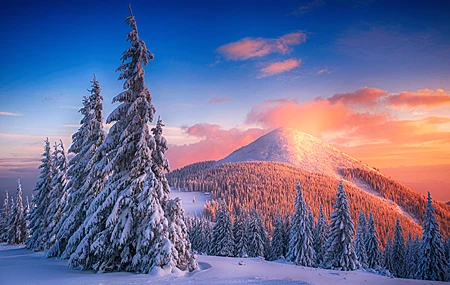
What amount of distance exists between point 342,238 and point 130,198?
111ft

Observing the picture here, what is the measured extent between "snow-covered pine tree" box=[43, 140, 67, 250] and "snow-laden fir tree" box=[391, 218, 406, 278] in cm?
6528

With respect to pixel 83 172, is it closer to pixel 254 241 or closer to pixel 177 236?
pixel 177 236

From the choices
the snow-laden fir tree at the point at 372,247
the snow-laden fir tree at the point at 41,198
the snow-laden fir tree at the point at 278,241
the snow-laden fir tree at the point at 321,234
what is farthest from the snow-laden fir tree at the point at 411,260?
the snow-laden fir tree at the point at 41,198

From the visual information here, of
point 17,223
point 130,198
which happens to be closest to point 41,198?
point 130,198

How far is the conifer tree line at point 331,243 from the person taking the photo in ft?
130

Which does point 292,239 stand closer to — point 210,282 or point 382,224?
point 210,282

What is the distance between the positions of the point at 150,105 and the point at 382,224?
14975 centimetres

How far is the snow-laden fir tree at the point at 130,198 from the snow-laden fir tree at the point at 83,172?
5.02 m

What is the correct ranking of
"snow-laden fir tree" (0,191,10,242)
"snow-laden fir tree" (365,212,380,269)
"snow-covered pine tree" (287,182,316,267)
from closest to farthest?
"snow-covered pine tree" (287,182,316,267), "snow-laden fir tree" (365,212,380,269), "snow-laden fir tree" (0,191,10,242)

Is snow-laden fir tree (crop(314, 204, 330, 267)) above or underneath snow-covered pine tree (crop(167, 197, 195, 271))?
underneath

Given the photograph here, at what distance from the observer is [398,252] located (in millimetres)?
64750

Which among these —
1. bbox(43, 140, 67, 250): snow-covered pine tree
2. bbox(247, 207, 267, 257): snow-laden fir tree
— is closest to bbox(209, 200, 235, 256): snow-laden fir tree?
bbox(247, 207, 267, 257): snow-laden fir tree

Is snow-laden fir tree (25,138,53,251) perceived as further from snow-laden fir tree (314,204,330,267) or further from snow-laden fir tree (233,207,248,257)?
snow-laden fir tree (314,204,330,267)

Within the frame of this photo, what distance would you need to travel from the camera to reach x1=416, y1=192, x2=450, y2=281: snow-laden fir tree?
40.1m
